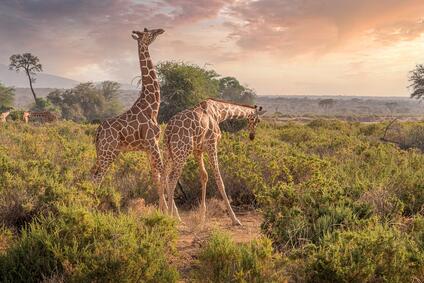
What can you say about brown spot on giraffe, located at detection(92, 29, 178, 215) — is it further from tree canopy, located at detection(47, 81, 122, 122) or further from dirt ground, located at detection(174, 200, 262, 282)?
tree canopy, located at detection(47, 81, 122, 122)

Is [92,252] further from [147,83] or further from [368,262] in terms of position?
[147,83]

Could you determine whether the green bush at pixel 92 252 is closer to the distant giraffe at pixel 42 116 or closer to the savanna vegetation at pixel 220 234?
the savanna vegetation at pixel 220 234

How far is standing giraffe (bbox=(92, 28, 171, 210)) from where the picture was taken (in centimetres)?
637

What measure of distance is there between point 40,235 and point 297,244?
3100 mm

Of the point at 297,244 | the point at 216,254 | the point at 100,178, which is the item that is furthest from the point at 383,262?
the point at 100,178

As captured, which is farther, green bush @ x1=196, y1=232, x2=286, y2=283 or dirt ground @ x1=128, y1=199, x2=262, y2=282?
dirt ground @ x1=128, y1=199, x2=262, y2=282

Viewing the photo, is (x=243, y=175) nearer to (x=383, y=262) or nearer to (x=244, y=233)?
(x=244, y=233)

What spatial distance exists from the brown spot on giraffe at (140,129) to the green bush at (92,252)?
5.63 feet

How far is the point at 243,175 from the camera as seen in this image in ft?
28.6

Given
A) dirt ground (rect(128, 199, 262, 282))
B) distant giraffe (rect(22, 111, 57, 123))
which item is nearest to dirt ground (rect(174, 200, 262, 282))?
dirt ground (rect(128, 199, 262, 282))

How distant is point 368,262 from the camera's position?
376 cm

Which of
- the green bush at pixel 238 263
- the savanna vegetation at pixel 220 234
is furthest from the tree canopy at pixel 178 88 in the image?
the green bush at pixel 238 263

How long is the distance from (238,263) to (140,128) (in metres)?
3.26

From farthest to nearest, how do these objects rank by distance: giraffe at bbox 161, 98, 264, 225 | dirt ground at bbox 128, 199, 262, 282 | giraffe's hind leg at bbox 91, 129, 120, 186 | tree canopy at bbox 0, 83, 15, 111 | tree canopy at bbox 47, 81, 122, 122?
tree canopy at bbox 47, 81, 122, 122 < tree canopy at bbox 0, 83, 15, 111 < giraffe at bbox 161, 98, 264, 225 < giraffe's hind leg at bbox 91, 129, 120, 186 < dirt ground at bbox 128, 199, 262, 282
